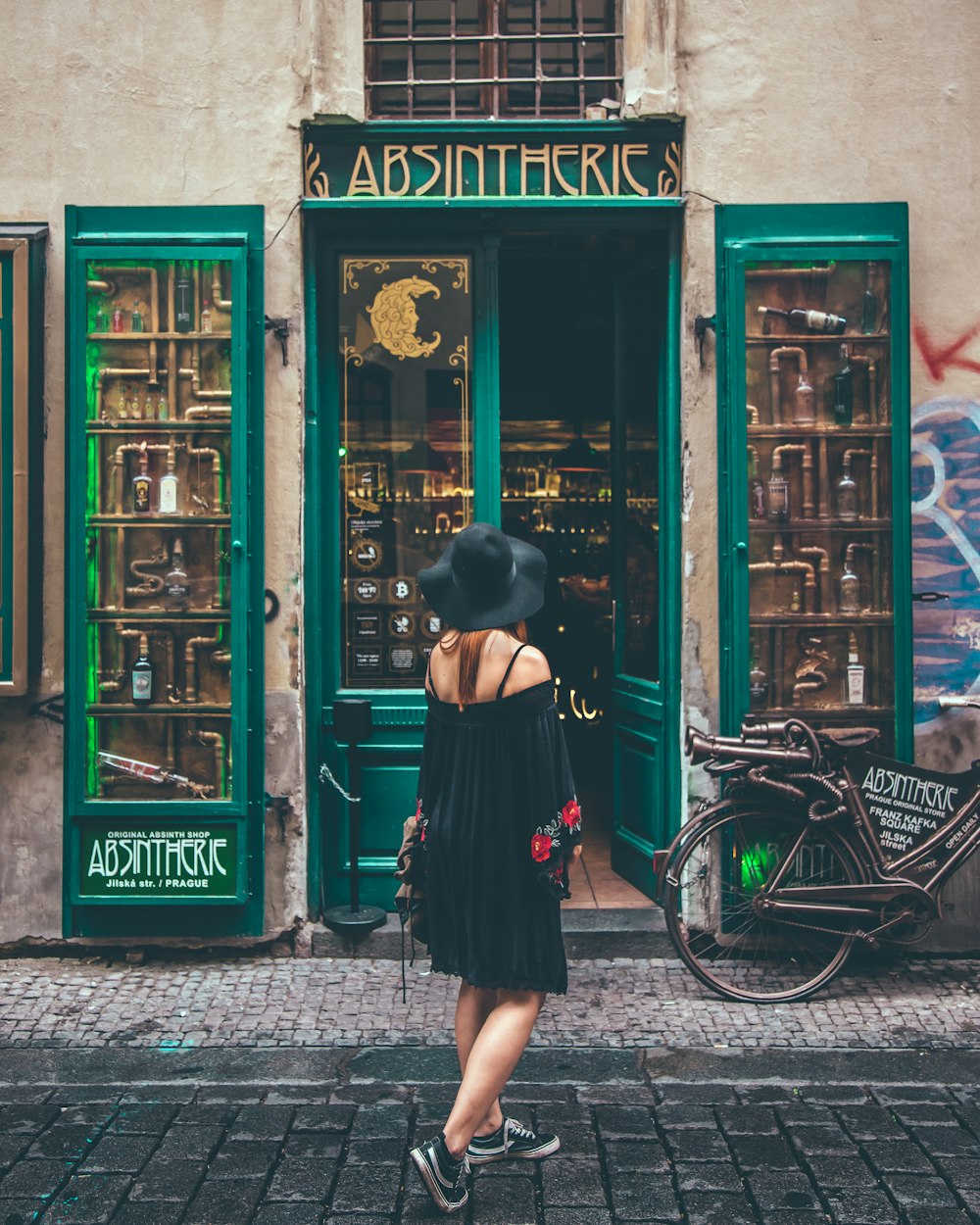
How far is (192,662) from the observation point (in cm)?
615

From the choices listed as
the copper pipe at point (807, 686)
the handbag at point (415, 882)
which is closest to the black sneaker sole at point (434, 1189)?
the handbag at point (415, 882)

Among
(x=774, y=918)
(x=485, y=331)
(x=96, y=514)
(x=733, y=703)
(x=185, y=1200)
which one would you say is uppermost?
(x=485, y=331)

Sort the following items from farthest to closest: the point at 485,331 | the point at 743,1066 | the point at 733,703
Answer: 1. the point at 485,331
2. the point at 733,703
3. the point at 743,1066

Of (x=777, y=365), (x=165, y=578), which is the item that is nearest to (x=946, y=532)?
(x=777, y=365)

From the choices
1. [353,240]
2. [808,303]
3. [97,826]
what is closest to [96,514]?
[97,826]

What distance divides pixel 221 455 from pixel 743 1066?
357 cm

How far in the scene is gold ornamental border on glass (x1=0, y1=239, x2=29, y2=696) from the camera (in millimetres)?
5926

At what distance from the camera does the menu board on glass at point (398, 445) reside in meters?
6.44

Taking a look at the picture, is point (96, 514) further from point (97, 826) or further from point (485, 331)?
point (485, 331)

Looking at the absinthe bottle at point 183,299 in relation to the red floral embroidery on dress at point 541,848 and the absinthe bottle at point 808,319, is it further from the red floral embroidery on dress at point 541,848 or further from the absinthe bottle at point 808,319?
the red floral embroidery on dress at point 541,848

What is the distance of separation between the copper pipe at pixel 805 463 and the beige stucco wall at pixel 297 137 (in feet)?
1.07

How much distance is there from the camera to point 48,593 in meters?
A: 6.15

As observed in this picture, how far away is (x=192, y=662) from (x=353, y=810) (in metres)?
1.06

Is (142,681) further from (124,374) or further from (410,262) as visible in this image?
(410,262)
